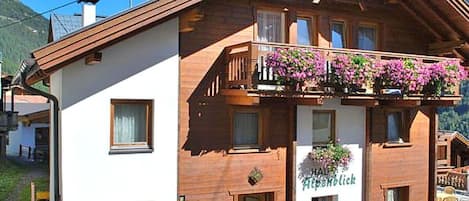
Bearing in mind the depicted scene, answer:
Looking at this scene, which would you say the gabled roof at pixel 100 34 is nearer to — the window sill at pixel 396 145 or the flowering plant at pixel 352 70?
the flowering plant at pixel 352 70

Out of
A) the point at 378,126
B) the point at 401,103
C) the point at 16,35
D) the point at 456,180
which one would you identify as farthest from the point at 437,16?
the point at 16,35

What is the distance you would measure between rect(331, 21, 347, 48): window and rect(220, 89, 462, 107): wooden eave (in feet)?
4.98

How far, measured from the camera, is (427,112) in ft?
45.2

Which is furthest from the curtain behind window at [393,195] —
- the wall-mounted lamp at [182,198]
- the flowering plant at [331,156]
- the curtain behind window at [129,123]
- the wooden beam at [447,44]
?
the curtain behind window at [129,123]

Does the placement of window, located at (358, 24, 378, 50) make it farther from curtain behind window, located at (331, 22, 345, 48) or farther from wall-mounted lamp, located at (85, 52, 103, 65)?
wall-mounted lamp, located at (85, 52, 103, 65)

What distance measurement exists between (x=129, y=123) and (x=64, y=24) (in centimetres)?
370

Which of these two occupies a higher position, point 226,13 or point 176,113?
point 226,13

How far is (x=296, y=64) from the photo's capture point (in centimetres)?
1027

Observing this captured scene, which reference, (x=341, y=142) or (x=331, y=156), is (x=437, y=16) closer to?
(x=341, y=142)

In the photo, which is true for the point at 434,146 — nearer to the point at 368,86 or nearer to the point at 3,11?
the point at 368,86

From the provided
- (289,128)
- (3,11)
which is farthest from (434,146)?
(3,11)

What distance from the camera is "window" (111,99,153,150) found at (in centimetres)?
976

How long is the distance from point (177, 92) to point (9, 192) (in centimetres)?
872

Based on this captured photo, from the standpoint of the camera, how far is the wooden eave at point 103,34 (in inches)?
338
